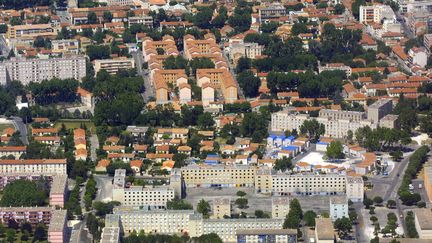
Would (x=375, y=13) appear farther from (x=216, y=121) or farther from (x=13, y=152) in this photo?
(x=13, y=152)

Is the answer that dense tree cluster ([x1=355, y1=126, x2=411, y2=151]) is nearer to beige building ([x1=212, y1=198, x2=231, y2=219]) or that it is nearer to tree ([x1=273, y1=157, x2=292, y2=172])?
tree ([x1=273, y1=157, x2=292, y2=172])

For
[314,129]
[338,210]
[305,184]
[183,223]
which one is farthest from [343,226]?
[314,129]

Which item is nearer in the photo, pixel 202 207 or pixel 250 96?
pixel 202 207

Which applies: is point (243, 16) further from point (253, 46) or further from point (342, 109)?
point (342, 109)

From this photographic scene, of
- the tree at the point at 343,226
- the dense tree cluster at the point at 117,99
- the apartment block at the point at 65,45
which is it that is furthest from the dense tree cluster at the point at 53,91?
the tree at the point at 343,226

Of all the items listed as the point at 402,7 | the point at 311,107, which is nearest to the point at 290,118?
the point at 311,107

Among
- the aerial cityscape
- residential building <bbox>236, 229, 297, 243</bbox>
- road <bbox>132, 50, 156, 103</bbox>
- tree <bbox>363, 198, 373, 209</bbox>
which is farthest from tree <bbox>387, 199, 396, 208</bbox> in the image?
road <bbox>132, 50, 156, 103</bbox>
